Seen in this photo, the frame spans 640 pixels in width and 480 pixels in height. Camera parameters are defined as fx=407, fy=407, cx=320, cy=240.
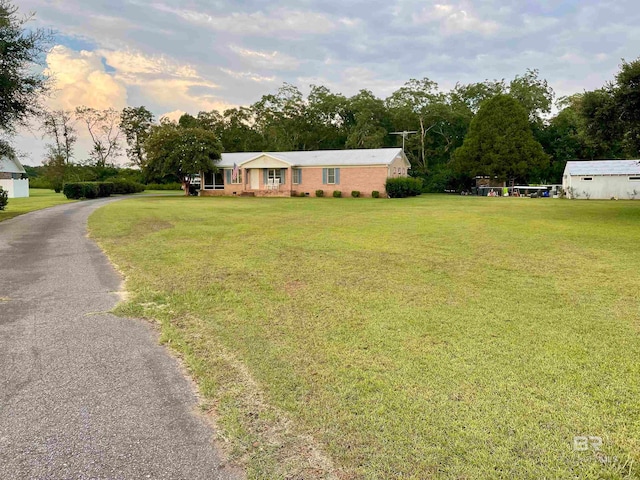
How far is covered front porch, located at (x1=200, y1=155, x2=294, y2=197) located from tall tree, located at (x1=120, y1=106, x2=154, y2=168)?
25.0 m

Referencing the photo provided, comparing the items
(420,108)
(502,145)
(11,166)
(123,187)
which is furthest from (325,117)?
(11,166)

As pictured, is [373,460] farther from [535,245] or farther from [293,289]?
[535,245]

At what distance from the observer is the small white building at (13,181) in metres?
33.9

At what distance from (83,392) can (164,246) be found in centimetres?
693

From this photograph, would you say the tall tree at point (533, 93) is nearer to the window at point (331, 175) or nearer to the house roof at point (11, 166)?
the window at point (331, 175)

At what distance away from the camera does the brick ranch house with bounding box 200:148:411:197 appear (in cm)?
3353

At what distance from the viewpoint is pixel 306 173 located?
116 ft

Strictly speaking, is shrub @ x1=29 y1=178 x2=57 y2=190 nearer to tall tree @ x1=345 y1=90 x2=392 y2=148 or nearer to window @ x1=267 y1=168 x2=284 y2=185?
window @ x1=267 y1=168 x2=284 y2=185

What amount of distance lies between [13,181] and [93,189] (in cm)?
855

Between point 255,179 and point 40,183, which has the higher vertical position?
point 40,183

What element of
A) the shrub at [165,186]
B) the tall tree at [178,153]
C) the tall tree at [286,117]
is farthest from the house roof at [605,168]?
the shrub at [165,186]

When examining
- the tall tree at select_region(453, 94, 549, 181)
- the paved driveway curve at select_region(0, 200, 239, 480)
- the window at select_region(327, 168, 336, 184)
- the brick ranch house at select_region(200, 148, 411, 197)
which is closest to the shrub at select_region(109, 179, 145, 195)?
the brick ranch house at select_region(200, 148, 411, 197)

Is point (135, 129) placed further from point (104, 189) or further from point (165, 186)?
point (104, 189)

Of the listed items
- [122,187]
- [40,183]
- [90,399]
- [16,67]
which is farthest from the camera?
[40,183]
